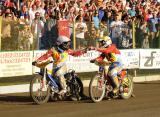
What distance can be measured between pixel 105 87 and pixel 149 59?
8.35 m

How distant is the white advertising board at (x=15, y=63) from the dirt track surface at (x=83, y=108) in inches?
74.6

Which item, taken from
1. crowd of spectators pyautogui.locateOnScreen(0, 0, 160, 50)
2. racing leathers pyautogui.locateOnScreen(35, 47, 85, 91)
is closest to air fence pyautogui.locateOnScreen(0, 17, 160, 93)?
crowd of spectators pyautogui.locateOnScreen(0, 0, 160, 50)

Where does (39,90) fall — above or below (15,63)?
below

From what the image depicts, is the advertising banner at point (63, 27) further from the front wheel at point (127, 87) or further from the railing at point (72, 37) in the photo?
the front wheel at point (127, 87)

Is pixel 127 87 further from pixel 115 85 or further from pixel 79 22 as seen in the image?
pixel 79 22

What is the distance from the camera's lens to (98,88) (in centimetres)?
1404

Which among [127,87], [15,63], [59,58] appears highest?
[59,58]

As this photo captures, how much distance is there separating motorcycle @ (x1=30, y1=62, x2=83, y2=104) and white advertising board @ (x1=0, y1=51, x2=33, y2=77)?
375 cm

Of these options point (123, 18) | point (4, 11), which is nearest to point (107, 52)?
point (4, 11)

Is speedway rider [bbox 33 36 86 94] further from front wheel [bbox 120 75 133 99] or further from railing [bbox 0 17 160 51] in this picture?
railing [bbox 0 17 160 51]

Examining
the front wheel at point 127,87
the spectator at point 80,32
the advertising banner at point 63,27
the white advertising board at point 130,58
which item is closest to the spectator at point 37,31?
the advertising banner at point 63,27

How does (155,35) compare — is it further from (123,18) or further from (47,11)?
(47,11)

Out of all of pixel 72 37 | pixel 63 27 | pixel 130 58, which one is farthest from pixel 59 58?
pixel 130 58

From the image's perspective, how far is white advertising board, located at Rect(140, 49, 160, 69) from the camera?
22172 mm
